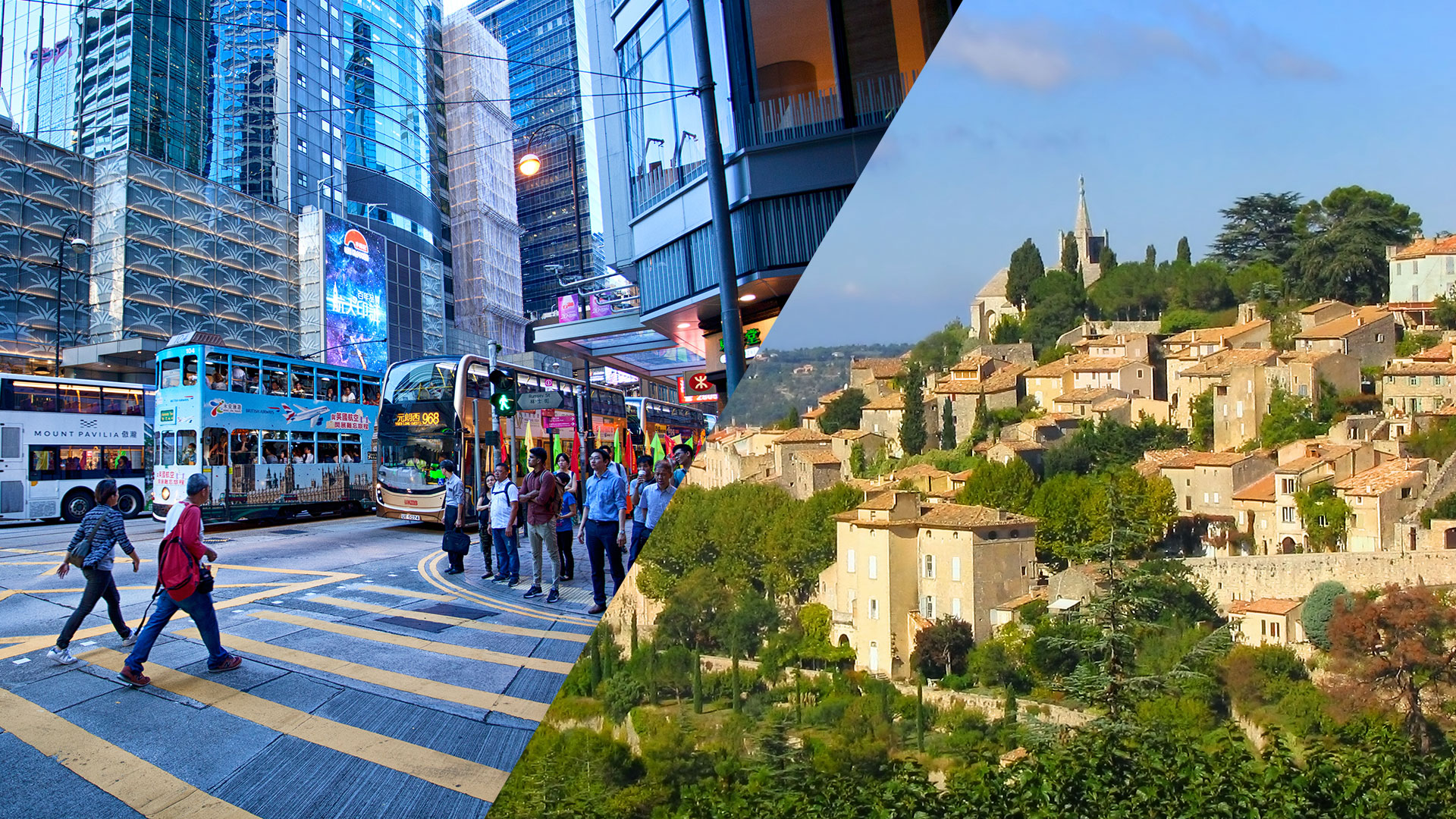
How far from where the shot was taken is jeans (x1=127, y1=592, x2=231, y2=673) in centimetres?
330

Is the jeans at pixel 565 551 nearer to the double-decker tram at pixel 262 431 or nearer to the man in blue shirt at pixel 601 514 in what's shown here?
the man in blue shirt at pixel 601 514

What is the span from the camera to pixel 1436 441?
3.19ft

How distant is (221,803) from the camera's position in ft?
6.42

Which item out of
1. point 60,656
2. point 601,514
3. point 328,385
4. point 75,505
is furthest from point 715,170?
point 75,505

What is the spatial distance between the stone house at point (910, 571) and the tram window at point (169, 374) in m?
9.51

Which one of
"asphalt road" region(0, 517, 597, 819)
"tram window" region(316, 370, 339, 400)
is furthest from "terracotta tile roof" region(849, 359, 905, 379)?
"tram window" region(316, 370, 339, 400)

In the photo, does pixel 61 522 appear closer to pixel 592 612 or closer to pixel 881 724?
pixel 592 612

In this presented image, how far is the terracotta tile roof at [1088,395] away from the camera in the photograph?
1.08 m

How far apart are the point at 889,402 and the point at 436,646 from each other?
2979 millimetres

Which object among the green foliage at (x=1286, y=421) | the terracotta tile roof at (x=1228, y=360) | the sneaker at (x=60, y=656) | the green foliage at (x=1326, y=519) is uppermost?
the terracotta tile roof at (x=1228, y=360)

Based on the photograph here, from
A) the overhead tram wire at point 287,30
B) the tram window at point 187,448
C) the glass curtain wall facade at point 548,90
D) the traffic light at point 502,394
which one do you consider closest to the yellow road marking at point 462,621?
the glass curtain wall facade at point 548,90

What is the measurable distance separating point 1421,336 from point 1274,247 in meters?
0.19

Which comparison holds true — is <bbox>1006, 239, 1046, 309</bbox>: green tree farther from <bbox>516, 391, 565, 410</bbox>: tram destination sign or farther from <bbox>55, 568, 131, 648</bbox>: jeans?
<bbox>516, 391, 565, 410</bbox>: tram destination sign

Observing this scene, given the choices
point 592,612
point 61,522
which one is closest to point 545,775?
point 592,612
